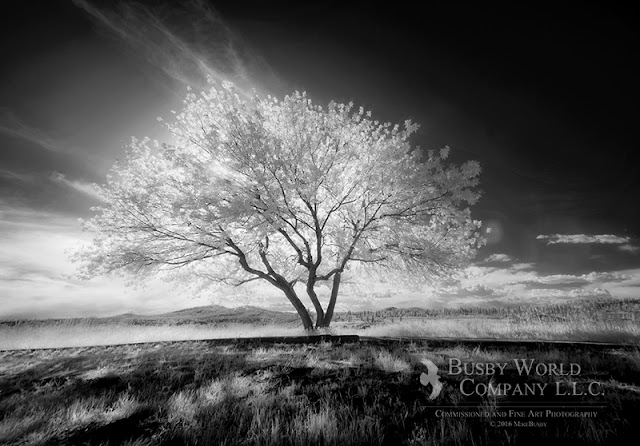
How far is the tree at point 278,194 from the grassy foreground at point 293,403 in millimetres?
8043

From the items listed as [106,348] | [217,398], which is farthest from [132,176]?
[217,398]

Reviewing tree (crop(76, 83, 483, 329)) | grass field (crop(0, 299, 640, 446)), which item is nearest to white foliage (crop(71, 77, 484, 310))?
tree (crop(76, 83, 483, 329))

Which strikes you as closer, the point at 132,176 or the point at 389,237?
the point at 132,176

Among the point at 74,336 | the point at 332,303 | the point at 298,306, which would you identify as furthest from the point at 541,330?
the point at 74,336

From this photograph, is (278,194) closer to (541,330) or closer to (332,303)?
(332,303)

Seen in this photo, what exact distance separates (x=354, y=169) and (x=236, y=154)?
567 centimetres

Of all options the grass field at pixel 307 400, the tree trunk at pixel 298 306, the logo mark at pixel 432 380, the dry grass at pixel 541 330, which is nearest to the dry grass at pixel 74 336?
the tree trunk at pixel 298 306

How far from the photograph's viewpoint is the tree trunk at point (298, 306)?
1599 cm

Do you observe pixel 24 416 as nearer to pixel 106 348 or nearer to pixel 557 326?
pixel 106 348

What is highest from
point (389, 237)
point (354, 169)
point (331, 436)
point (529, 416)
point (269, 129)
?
point (269, 129)

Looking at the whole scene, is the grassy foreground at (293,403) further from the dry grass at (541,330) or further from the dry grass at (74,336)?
the dry grass at (74,336)

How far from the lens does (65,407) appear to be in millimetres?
3893

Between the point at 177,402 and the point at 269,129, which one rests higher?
the point at 269,129

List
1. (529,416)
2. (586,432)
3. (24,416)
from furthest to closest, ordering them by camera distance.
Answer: (24,416), (529,416), (586,432)
